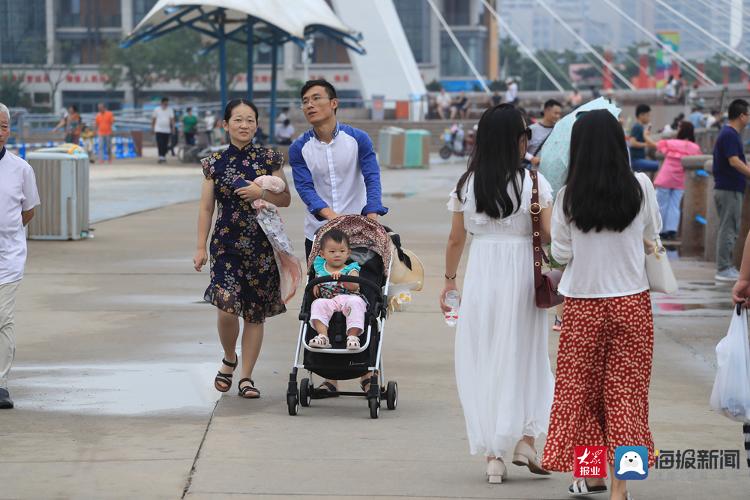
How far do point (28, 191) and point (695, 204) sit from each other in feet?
36.3

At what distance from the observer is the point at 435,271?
1404 centimetres

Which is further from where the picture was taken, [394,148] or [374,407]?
[394,148]

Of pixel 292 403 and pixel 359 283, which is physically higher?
pixel 359 283

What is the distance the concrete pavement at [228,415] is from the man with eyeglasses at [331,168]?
3.81 ft

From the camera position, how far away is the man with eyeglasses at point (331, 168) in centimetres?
776

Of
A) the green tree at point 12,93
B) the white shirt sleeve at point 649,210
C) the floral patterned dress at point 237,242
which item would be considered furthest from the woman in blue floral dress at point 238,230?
the green tree at point 12,93

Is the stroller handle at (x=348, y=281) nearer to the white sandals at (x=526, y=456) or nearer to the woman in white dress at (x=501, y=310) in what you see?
the woman in white dress at (x=501, y=310)

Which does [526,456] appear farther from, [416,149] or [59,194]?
[416,149]

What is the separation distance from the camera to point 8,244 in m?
7.57

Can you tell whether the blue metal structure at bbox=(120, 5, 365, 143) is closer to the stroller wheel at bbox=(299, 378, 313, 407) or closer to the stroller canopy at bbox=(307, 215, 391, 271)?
the stroller canopy at bbox=(307, 215, 391, 271)

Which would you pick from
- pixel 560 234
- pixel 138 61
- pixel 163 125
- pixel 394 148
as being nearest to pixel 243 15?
pixel 163 125

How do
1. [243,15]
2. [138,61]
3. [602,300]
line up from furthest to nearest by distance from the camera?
[138,61]
[243,15]
[602,300]

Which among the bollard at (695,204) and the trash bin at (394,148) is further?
the trash bin at (394,148)

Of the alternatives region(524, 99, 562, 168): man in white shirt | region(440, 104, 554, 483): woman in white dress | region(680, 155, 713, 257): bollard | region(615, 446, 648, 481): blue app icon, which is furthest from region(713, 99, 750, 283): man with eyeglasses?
region(615, 446, 648, 481): blue app icon
